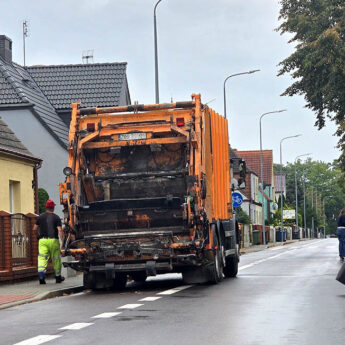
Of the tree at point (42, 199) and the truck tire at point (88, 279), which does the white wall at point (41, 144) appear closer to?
the tree at point (42, 199)

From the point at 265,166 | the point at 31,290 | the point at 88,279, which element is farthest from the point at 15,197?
the point at 265,166

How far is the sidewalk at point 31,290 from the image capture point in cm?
1530

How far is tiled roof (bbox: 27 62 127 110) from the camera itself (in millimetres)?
42625

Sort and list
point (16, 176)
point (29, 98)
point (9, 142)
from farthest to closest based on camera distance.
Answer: point (29, 98) < point (9, 142) < point (16, 176)

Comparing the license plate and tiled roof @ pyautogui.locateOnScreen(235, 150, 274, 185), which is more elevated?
tiled roof @ pyautogui.locateOnScreen(235, 150, 274, 185)

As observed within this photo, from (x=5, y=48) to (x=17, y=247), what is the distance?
2365 cm

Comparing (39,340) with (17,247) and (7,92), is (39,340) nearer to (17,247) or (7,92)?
(17,247)

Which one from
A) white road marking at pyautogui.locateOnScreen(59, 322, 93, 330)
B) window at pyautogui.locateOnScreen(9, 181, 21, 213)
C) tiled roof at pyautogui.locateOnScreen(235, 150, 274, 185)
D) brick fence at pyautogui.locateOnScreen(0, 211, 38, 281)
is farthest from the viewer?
tiled roof at pyautogui.locateOnScreen(235, 150, 274, 185)

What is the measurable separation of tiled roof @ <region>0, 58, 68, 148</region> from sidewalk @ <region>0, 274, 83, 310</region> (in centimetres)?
1925

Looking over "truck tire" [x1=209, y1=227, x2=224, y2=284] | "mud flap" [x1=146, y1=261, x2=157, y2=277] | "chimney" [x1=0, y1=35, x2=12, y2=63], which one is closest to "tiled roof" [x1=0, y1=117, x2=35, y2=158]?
"truck tire" [x1=209, y1=227, x2=224, y2=284]

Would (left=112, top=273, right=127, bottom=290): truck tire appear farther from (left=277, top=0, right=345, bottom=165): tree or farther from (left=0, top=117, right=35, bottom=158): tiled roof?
(left=277, top=0, right=345, bottom=165): tree

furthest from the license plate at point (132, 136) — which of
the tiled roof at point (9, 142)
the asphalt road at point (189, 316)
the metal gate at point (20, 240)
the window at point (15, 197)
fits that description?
the window at point (15, 197)

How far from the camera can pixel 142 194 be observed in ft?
58.0

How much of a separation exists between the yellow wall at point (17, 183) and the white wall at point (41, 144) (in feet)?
37.5
